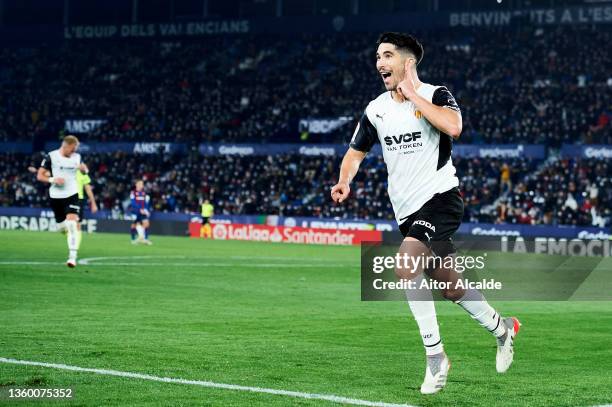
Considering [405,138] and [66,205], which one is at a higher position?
[405,138]

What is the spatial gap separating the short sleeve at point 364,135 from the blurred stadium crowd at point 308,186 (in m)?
34.2

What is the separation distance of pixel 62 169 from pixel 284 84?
127 ft

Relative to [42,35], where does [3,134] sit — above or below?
below

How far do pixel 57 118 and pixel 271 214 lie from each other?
62.8 ft

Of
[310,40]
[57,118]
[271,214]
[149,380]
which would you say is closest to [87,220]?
[271,214]

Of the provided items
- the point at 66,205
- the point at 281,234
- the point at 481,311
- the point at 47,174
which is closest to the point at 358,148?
the point at 481,311

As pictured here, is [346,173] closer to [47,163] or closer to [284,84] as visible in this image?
[47,163]

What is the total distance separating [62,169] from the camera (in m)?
22.7

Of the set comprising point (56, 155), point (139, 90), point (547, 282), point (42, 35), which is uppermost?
point (42, 35)

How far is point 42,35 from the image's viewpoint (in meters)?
74.0

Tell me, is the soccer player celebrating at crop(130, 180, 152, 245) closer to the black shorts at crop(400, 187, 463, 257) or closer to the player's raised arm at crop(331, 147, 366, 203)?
the player's raised arm at crop(331, 147, 366, 203)

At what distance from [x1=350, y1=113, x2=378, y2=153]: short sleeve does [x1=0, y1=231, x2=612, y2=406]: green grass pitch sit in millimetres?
1943

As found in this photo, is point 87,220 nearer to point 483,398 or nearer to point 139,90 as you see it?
point 139,90

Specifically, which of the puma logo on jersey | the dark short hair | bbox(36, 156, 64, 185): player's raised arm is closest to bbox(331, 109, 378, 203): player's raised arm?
the puma logo on jersey
